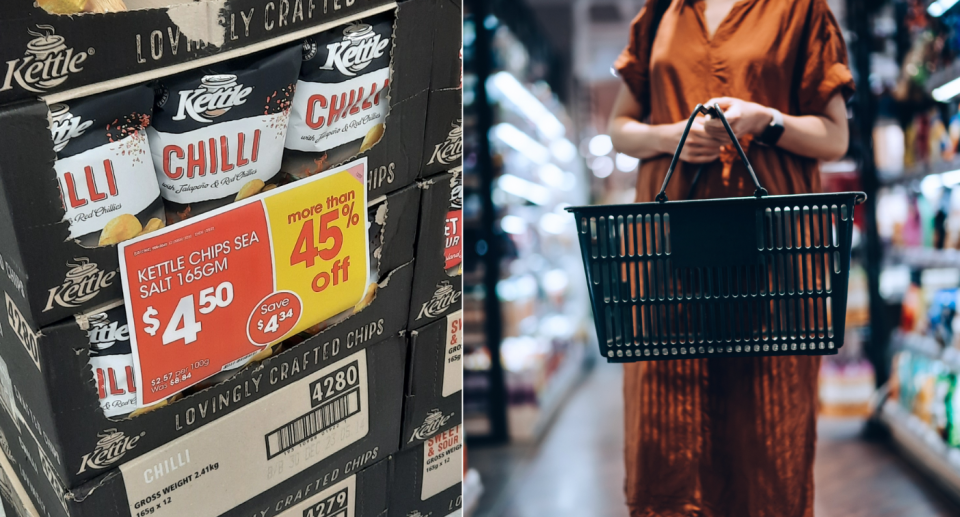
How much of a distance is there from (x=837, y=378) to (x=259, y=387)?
13.1 ft

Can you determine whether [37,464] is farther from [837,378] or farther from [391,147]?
[837,378]

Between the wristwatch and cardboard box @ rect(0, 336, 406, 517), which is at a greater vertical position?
the wristwatch

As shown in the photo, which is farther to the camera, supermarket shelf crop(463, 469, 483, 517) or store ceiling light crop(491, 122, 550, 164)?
store ceiling light crop(491, 122, 550, 164)

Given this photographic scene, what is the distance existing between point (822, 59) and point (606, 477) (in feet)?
5.51

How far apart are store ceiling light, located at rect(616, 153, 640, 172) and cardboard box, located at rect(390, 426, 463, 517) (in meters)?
0.55

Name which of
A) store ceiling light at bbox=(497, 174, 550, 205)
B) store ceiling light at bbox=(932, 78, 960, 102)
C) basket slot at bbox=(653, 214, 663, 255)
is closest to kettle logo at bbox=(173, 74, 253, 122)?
basket slot at bbox=(653, 214, 663, 255)

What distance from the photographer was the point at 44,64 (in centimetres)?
75

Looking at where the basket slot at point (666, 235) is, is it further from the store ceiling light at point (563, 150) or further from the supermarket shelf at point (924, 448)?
the store ceiling light at point (563, 150)

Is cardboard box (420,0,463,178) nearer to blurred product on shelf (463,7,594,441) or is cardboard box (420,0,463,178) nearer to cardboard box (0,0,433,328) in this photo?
cardboard box (0,0,433,328)

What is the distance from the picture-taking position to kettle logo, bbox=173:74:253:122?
33.9 inches

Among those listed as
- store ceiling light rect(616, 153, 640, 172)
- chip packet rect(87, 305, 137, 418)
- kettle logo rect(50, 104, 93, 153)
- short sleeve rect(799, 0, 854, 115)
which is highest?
short sleeve rect(799, 0, 854, 115)

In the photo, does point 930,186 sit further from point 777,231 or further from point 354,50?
point 354,50

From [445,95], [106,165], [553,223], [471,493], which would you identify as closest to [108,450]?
[106,165]

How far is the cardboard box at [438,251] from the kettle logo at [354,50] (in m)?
0.22
